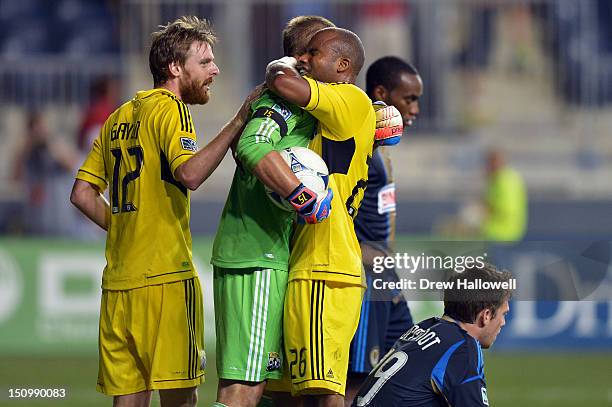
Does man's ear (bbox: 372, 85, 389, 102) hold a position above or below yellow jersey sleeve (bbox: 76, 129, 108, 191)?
above

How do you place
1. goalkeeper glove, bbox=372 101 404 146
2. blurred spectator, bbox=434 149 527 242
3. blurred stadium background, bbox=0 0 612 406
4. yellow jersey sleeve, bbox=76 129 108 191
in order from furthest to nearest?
blurred spectator, bbox=434 149 527 242
blurred stadium background, bbox=0 0 612 406
yellow jersey sleeve, bbox=76 129 108 191
goalkeeper glove, bbox=372 101 404 146

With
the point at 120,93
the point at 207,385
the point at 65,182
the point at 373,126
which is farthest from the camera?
the point at 120,93

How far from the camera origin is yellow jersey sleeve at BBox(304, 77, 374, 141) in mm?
5543

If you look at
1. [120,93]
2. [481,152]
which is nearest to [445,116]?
[481,152]

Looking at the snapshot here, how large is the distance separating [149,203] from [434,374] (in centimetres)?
170

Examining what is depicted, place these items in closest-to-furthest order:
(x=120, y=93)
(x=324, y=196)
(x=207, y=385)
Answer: (x=324, y=196)
(x=207, y=385)
(x=120, y=93)

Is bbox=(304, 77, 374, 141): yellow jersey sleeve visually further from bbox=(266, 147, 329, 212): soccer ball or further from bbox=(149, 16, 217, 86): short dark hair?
bbox=(149, 16, 217, 86): short dark hair

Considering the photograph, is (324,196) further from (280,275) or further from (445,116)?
(445,116)

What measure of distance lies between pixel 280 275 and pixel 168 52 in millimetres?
1342

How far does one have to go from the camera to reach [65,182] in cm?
1572

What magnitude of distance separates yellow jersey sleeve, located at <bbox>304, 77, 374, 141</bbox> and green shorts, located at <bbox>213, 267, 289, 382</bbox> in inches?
30.5

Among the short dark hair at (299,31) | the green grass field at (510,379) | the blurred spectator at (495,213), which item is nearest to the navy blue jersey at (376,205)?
the short dark hair at (299,31)

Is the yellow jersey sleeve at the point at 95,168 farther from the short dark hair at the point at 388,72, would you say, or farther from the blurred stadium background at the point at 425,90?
the blurred stadium background at the point at 425,90

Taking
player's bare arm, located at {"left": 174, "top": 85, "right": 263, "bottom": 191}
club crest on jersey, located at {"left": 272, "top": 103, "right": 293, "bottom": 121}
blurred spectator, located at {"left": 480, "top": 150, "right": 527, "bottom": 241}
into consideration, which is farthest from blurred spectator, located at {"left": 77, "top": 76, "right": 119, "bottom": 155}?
club crest on jersey, located at {"left": 272, "top": 103, "right": 293, "bottom": 121}
